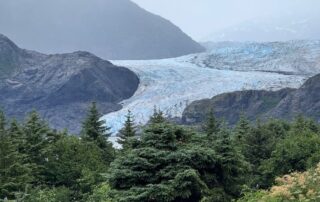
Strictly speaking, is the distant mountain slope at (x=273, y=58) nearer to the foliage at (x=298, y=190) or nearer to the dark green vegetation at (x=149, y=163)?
the dark green vegetation at (x=149, y=163)

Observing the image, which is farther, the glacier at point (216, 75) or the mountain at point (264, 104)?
the glacier at point (216, 75)

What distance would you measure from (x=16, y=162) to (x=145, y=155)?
7.20 m

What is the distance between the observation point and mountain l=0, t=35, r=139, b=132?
293 feet

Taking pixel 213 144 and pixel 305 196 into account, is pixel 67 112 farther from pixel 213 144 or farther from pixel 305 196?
pixel 305 196

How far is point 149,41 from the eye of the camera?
165250 mm

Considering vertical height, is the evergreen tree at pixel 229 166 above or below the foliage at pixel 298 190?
below

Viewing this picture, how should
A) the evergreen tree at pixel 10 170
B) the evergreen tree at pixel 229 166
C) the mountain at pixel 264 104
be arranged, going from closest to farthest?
the evergreen tree at pixel 229 166
the evergreen tree at pixel 10 170
the mountain at pixel 264 104

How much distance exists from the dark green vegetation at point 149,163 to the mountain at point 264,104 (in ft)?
118

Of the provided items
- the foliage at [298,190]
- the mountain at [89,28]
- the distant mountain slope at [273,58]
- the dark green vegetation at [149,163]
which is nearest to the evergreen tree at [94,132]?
the dark green vegetation at [149,163]

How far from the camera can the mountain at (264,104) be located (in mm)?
67875

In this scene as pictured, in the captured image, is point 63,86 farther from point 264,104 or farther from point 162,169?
point 162,169

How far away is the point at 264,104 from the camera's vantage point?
71562mm

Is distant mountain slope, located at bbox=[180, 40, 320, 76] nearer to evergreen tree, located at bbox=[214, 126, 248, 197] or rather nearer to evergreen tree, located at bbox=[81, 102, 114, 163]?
evergreen tree, located at bbox=[81, 102, 114, 163]

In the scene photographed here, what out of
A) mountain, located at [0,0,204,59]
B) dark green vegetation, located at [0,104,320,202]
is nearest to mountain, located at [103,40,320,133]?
dark green vegetation, located at [0,104,320,202]
